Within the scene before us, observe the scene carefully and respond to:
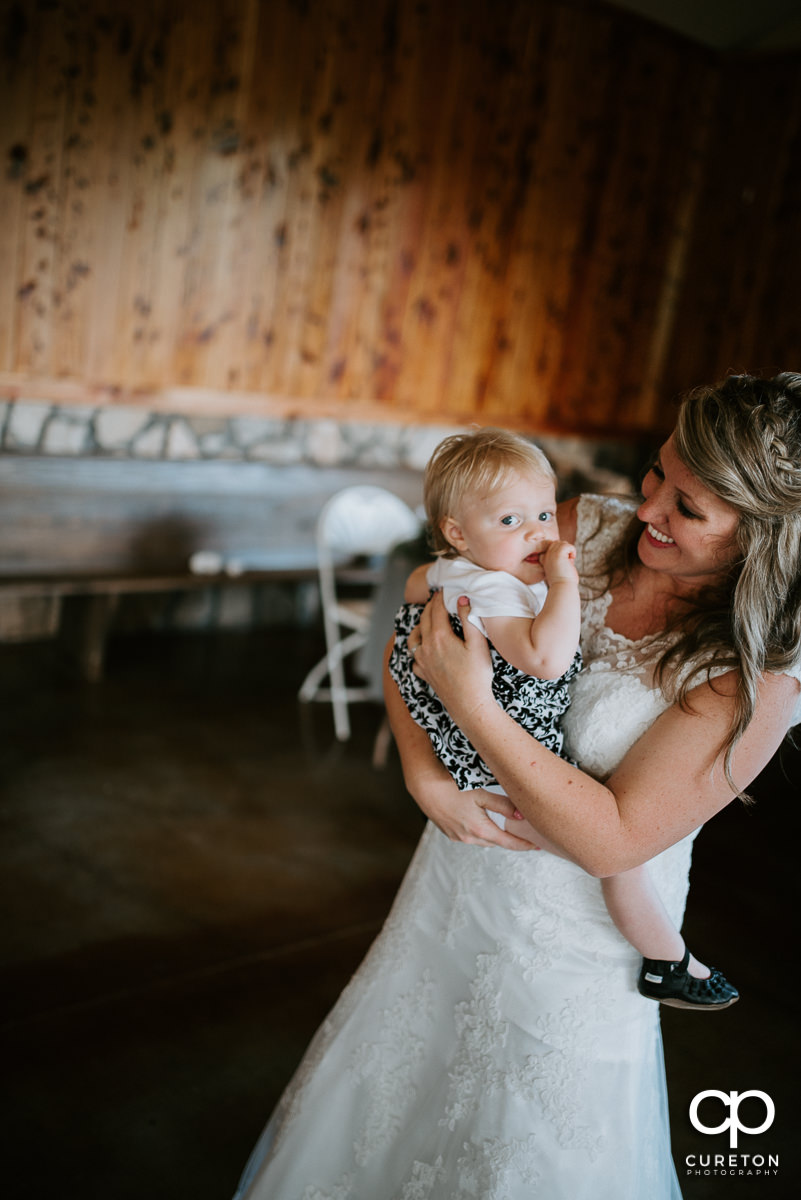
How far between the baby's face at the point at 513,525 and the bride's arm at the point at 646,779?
26 cm

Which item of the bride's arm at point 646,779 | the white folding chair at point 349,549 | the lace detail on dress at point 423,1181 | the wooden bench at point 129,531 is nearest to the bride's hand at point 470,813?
the bride's arm at point 646,779

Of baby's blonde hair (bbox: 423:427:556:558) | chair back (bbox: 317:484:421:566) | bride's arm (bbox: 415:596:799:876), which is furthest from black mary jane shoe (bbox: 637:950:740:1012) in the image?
chair back (bbox: 317:484:421:566)

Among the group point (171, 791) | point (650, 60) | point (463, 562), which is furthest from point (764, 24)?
Result: point (463, 562)

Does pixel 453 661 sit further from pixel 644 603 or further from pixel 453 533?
pixel 644 603

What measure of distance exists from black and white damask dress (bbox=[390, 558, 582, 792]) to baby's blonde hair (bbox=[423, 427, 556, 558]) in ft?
0.33

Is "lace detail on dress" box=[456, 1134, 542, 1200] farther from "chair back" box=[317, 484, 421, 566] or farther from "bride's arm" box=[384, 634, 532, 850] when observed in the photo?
"chair back" box=[317, 484, 421, 566]

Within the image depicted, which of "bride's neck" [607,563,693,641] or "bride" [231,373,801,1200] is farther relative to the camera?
"bride's neck" [607,563,693,641]

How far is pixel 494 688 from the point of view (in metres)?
1.44

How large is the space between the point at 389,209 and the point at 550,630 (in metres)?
4.64

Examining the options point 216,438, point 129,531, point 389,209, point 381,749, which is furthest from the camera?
point 389,209

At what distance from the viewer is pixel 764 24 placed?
6.02 m

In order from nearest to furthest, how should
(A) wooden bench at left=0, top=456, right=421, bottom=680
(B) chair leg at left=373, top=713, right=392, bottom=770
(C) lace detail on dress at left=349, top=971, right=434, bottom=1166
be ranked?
(C) lace detail on dress at left=349, top=971, right=434, bottom=1166
(B) chair leg at left=373, top=713, right=392, bottom=770
(A) wooden bench at left=0, top=456, right=421, bottom=680

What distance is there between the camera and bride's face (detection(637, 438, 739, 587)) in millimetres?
1345
